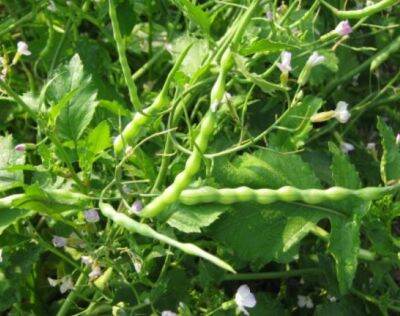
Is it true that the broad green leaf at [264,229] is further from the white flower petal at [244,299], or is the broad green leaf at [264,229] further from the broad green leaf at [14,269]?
the broad green leaf at [14,269]

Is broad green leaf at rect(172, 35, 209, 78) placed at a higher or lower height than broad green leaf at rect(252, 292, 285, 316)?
higher

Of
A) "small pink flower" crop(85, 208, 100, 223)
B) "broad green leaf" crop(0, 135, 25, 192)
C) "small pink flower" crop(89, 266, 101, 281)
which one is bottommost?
"small pink flower" crop(89, 266, 101, 281)

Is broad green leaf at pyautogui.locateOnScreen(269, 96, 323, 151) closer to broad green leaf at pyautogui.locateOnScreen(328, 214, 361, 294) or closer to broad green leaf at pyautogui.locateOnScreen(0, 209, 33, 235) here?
broad green leaf at pyautogui.locateOnScreen(328, 214, 361, 294)

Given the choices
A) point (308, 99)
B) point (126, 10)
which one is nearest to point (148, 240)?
point (308, 99)

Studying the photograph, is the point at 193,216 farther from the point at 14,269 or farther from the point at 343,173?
the point at 14,269

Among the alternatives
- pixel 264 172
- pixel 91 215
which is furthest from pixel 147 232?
pixel 264 172

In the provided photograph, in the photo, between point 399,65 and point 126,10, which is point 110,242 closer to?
point 126,10

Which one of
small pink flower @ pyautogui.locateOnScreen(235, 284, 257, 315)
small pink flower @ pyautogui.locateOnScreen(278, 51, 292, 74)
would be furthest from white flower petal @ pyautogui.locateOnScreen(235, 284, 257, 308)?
small pink flower @ pyautogui.locateOnScreen(278, 51, 292, 74)
